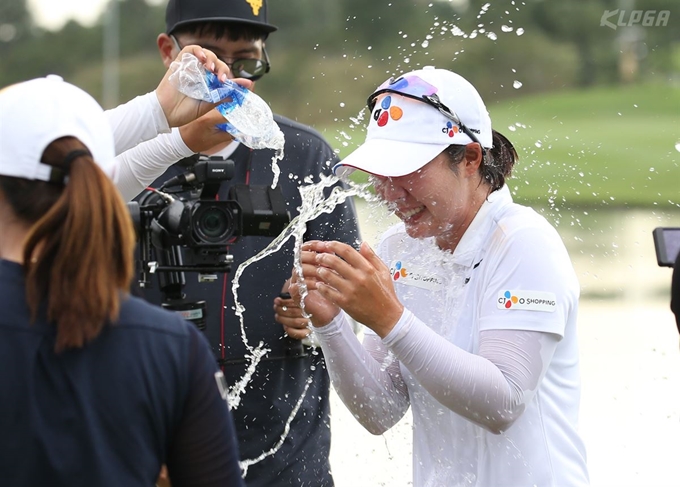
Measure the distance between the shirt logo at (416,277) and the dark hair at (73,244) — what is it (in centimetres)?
106

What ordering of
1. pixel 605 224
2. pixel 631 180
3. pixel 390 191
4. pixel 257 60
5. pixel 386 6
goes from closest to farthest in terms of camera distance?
pixel 390 191, pixel 257 60, pixel 605 224, pixel 631 180, pixel 386 6

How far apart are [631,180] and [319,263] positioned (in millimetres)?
22396

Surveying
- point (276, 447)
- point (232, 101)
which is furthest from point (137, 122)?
point (276, 447)

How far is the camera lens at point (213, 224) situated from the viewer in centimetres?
277

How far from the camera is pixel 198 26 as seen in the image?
133 inches

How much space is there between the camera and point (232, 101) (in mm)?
2803

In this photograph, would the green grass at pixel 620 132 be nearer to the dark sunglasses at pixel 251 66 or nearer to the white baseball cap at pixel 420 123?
the dark sunglasses at pixel 251 66

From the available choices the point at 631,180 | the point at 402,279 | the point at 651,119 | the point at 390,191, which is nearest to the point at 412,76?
the point at 390,191

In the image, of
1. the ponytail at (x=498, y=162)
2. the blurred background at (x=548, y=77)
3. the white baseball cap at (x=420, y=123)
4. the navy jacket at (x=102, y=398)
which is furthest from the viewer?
the blurred background at (x=548, y=77)

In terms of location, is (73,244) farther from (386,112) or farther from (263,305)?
(263,305)

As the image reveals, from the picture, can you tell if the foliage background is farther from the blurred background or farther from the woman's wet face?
the woman's wet face

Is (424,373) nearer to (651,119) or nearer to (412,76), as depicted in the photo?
(412,76)

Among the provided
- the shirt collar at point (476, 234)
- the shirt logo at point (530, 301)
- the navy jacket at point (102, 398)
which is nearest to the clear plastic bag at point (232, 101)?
the shirt collar at point (476, 234)

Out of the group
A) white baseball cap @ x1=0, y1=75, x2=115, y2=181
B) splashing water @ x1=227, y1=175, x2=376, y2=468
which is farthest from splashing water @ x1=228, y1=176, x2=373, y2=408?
white baseball cap @ x1=0, y1=75, x2=115, y2=181
